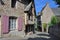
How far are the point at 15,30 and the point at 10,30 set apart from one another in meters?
0.82

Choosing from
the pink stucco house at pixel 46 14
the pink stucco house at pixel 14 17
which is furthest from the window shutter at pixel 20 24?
the pink stucco house at pixel 46 14

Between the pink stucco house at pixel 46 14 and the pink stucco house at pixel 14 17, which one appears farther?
the pink stucco house at pixel 46 14

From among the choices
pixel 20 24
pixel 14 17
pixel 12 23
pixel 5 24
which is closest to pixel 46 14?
pixel 20 24

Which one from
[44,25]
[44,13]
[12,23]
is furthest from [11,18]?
[44,13]

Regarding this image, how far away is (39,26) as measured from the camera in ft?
138

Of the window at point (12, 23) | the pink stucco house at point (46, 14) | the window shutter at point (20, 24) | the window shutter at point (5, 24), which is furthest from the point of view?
the pink stucco house at point (46, 14)

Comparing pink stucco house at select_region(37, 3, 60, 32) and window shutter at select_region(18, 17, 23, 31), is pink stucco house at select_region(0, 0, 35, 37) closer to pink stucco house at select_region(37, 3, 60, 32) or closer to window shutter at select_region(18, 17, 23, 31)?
window shutter at select_region(18, 17, 23, 31)

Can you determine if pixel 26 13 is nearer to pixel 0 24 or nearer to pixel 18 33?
pixel 18 33

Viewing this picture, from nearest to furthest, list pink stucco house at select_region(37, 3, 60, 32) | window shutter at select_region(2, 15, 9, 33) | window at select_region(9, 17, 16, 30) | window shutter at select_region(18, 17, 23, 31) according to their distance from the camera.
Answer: window shutter at select_region(2, 15, 9, 33)
window at select_region(9, 17, 16, 30)
window shutter at select_region(18, 17, 23, 31)
pink stucco house at select_region(37, 3, 60, 32)

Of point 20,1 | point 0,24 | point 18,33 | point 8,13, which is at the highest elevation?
point 20,1

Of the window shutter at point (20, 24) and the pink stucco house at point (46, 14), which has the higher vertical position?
the pink stucco house at point (46, 14)

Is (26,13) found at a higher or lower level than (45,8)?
lower

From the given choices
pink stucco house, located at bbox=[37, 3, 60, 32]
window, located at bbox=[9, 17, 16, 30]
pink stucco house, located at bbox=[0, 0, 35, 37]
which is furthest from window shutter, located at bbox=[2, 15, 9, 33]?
pink stucco house, located at bbox=[37, 3, 60, 32]

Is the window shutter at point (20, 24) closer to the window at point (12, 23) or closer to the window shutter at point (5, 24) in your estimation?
the window at point (12, 23)
